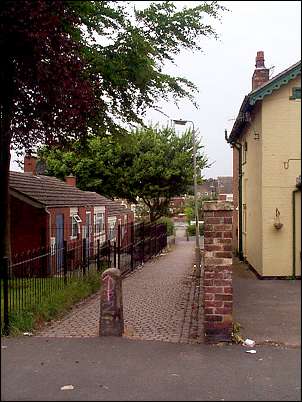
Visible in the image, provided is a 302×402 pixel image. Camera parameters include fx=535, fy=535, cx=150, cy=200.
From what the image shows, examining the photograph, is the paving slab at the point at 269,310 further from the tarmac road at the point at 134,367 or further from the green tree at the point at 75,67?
the green tree at the point at 75,67

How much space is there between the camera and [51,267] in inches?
475

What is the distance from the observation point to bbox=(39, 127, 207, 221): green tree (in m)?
31.8

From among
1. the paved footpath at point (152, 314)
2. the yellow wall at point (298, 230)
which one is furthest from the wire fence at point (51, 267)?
the yellow wall at point (298, 230)

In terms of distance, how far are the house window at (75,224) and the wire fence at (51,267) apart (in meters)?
0.95

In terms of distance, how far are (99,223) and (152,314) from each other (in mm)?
18441

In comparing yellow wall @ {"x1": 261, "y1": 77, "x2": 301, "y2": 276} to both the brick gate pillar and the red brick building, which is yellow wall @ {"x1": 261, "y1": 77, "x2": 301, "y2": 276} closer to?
the brick gate pillar

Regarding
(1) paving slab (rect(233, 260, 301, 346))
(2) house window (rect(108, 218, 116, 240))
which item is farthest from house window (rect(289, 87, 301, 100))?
(2) house window (rect(108, 218, 116, 240))

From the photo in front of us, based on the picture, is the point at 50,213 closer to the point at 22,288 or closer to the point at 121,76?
the point at 121,76

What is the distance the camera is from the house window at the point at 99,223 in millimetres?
26172

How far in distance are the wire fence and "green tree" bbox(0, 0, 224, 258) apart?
179 centimetres

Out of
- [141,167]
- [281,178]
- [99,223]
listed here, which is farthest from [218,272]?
[141,167]

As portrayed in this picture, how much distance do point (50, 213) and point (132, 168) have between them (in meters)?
14.3

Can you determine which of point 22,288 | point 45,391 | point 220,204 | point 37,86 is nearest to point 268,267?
point 45,391

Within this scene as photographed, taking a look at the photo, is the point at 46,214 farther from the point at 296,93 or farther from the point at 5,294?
the point at 296,93
